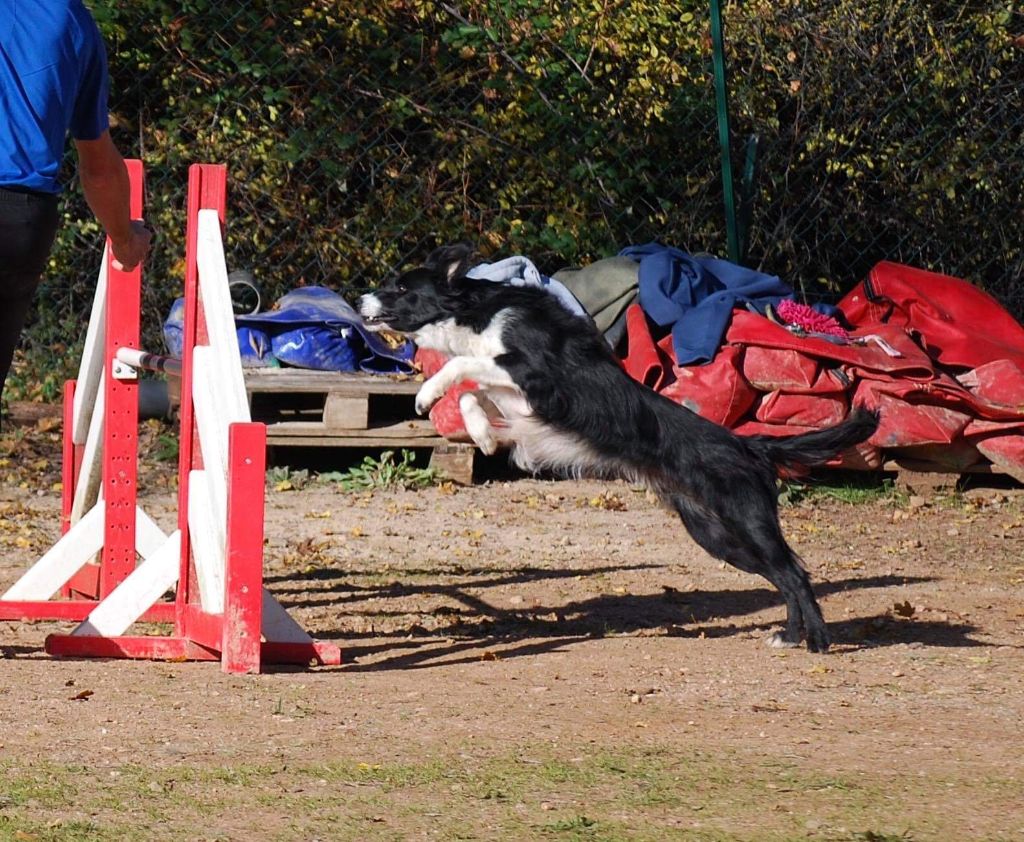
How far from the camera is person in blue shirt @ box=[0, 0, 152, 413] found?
354 centimetres

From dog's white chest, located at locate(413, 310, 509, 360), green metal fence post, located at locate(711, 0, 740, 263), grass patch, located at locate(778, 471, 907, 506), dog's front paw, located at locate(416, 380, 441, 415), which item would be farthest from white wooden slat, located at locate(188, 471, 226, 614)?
green metal fence post, located at locate(711, 0, 740, 263)

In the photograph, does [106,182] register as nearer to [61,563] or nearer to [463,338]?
[61,563]

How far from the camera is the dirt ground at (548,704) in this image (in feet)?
9.36

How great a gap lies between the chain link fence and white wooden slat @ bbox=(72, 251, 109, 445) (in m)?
3.41

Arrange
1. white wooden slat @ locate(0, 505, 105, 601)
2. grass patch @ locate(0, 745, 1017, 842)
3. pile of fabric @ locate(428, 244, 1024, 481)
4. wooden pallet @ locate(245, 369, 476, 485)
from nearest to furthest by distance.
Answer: grass patch @ locate(0, 745, 1017, 842)
white wooden slat @ locate(0, 505, 105, 601)
pile of fabric @ locate(428, 244, 1024, 481)
wooden pallet @ locate(245, 369, 476, 485)

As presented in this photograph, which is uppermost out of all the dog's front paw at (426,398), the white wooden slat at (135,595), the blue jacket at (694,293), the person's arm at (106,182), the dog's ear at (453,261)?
the person's arm at (106,182)

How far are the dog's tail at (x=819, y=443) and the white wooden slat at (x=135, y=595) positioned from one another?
6.91ft

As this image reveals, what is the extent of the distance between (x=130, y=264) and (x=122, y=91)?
494cm

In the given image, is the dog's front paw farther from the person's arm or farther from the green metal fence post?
the green metal fence post

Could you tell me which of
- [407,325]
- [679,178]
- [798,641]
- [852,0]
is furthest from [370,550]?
[852,0]

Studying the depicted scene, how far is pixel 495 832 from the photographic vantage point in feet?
8.92

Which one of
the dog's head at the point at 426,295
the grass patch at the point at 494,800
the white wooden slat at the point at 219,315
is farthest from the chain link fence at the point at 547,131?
the grass patch at the point at 494,800

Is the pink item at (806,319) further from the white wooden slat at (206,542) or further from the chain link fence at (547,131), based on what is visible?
the white wooden slat at (206,542)

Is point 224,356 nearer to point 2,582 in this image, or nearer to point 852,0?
point 2,582
